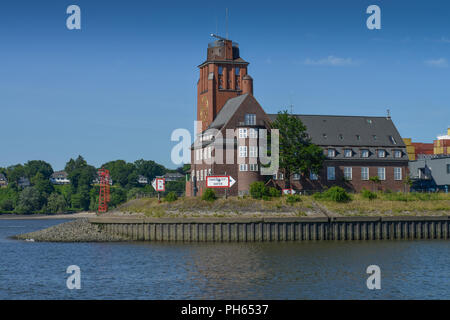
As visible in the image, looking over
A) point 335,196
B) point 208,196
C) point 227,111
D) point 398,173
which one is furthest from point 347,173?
point 208,196

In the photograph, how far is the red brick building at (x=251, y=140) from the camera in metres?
87.4

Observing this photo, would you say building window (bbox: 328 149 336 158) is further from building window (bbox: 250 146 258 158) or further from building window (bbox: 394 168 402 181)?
building window (bbox: 250 146 258 158)

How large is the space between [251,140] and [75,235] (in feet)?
91.6

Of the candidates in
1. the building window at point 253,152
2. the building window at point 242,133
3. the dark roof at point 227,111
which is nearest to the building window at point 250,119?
the dark roof at point 227,111

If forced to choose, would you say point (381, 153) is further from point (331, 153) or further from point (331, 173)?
point (331, 173)

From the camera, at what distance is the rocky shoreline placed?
7619cm

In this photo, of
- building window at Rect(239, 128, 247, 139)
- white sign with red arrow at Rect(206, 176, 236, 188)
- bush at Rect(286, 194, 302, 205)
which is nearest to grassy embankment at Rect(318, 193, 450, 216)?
bush at Rect(286, 194, 302, 205)

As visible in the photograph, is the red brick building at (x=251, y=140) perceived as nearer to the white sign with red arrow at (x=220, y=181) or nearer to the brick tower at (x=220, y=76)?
the brick tower at (x=220, y=76)

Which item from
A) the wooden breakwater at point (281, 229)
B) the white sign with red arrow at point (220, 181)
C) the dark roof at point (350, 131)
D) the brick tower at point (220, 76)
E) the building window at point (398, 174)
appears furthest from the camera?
the brick tower at point (220, 76)

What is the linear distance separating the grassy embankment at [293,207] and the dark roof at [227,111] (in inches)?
706

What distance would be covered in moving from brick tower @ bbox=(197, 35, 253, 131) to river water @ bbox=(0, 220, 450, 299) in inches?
1458
